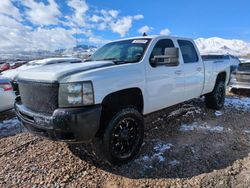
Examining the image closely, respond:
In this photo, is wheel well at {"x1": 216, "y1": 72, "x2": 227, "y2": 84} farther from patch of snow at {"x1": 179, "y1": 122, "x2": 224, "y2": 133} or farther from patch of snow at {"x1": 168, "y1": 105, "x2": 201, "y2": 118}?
patch of snow at {"x1": 179, "y1": 122, "x2": 224, "y2": 133}

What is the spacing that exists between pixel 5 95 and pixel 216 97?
17.7 feet

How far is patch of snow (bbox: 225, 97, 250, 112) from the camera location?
23.7 ft

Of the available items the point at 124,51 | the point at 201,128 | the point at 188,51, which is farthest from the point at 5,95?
the point at 201,128

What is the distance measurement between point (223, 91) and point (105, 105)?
182 inches

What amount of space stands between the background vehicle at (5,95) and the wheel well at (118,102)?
3.35 meters

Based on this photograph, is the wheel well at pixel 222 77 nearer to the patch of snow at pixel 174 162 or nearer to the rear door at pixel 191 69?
the rear door at pixel 191 69

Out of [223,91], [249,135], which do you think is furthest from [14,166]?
[223,91]

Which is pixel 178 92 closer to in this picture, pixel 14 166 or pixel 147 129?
pixel 147 129

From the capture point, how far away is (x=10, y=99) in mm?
5809

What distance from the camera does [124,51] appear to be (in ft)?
14.9

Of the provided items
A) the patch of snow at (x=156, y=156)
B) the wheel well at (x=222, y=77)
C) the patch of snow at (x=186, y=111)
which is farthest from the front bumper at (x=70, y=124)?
the wheel well at (x=222, y=77)

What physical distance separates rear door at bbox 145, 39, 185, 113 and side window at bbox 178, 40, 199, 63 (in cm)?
37

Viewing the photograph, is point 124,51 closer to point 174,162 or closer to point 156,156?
point 156,156

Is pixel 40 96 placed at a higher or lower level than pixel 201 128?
higher
